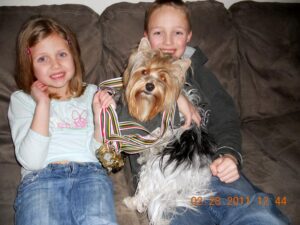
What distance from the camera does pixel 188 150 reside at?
7.48ft

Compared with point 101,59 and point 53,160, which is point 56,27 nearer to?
point 101,59

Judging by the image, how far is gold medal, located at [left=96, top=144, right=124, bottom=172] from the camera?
7.15ft

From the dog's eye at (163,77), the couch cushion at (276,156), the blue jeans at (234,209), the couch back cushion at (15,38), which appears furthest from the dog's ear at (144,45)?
the couch cushion at (276,156)

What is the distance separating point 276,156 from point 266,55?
41.4 inches

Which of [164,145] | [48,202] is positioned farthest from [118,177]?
[48,202]

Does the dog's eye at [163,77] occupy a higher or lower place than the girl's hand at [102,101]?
higher

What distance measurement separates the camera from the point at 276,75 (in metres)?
3.29

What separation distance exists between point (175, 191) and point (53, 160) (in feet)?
2.97

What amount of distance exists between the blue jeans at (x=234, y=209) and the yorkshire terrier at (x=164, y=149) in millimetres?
73

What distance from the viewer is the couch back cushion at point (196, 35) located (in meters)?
2.79

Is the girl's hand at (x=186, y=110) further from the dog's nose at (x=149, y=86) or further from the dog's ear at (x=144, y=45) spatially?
the dog's ear at (x=144, y=45)

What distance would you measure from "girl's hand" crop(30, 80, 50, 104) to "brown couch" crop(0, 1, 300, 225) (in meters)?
0.30
